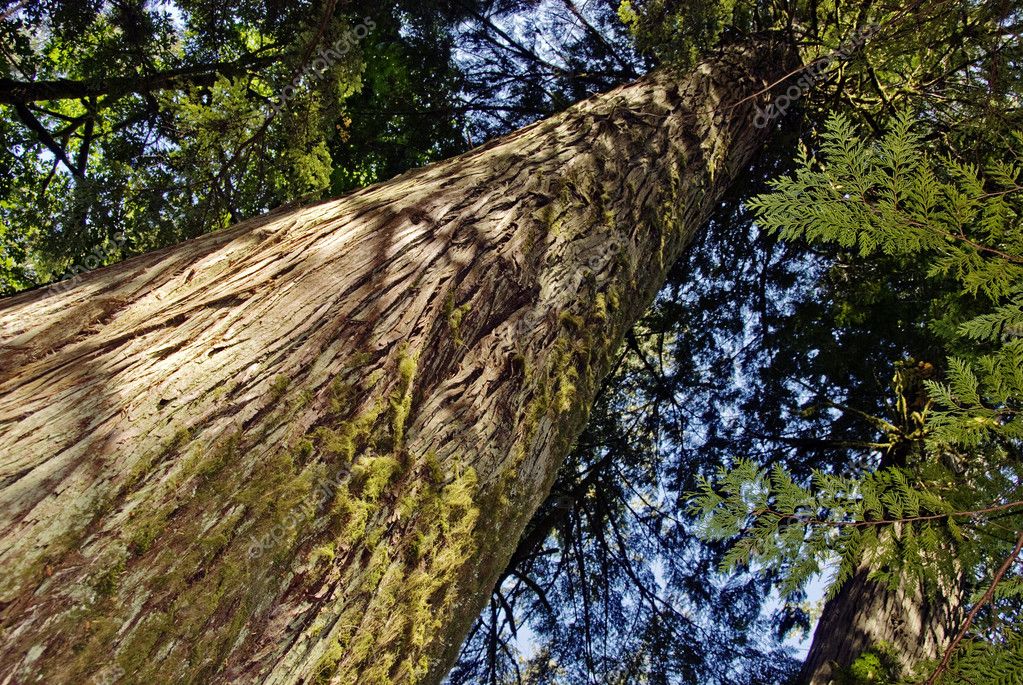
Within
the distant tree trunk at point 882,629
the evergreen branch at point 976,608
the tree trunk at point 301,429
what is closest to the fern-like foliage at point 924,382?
the evergreen branch at point 976,608

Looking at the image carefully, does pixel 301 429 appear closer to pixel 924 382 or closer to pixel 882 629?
pixel 924 382

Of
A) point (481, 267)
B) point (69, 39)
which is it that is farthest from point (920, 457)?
point (69, 39)

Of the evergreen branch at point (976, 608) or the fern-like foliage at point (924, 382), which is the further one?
the fern-like foliage at point (924, 382)

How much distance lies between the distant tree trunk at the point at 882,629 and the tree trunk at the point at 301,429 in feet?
7.92

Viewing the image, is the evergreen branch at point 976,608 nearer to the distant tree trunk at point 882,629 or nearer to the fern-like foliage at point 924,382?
the fern-like foliage at point 924,382

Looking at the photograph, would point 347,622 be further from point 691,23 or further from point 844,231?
point 691,23

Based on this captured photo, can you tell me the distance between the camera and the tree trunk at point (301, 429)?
4.47 ft

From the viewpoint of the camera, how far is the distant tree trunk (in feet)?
12.2

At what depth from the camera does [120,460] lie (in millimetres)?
1484

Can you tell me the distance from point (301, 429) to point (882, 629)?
3572 mm

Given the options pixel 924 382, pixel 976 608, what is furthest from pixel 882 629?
pixel 976 608

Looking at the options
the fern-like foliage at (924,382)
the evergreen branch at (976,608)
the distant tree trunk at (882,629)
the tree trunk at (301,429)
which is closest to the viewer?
the tree trunk at (301,429)

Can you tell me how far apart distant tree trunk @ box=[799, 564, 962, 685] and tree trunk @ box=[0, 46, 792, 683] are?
7.92 feet

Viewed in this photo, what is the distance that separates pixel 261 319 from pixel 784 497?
176cm
